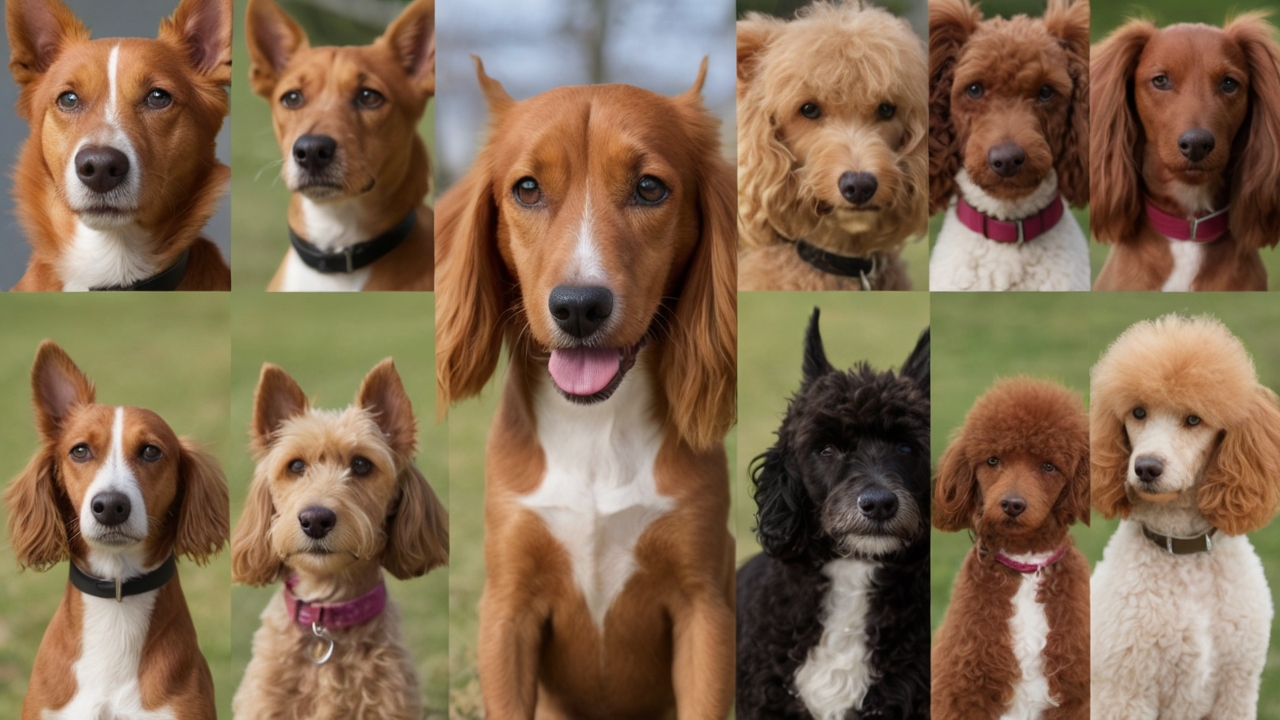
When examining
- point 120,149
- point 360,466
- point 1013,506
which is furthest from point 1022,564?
point 120,149

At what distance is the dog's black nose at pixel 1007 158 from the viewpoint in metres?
4.03

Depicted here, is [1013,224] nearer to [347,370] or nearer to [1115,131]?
[1115,131]

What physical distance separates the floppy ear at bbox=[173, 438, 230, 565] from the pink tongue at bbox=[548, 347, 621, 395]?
130cm

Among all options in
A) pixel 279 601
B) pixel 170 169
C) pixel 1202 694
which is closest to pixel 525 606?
pixel 279 601

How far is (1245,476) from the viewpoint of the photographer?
4117mm

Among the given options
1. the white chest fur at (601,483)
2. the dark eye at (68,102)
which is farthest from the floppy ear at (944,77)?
the dark eye at (68,102)

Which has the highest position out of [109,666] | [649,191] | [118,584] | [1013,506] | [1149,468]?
[649,191]

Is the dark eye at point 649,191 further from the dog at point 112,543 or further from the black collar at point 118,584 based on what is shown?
the black collar at point 118,584

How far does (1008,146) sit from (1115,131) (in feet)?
1.38

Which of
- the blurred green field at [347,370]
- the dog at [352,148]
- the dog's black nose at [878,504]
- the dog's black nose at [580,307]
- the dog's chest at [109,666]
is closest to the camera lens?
the dog's black nose at [580,307]

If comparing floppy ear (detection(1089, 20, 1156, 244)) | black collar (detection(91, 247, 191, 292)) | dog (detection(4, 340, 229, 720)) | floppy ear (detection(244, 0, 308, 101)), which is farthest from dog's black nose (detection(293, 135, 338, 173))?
floppy ear (detection(1089, 20, 1156, 244))

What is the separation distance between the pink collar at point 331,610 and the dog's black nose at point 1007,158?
96.2 inches

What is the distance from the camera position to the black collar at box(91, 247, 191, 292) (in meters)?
4.30

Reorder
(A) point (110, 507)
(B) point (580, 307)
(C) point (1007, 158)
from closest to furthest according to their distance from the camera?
(B) point (580, 307), (C) point (1007, 158), (A) point (110, 507)
